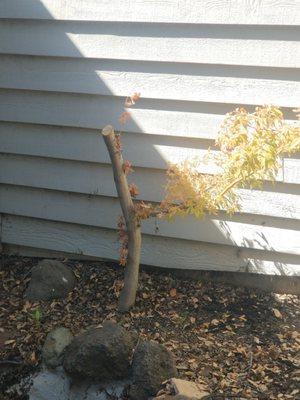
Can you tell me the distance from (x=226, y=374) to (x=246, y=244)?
Answer: 3.33 feet

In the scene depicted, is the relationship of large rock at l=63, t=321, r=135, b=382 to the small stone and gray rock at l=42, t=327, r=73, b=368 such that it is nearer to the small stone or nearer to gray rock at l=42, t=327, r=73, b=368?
gray rock at l=42, t=327, r=73, b=368

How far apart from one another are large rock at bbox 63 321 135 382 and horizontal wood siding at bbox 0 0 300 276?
111 cm

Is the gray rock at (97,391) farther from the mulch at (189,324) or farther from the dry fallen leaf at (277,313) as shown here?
the dry fallen leaf at (277,313)

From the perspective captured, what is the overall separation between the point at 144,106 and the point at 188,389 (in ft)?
6.09

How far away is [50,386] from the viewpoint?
130 inches

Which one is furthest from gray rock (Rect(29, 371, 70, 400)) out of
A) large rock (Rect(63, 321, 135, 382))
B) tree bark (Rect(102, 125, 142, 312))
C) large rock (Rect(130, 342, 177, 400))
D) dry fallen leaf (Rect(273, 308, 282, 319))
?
dry fallen leaf (Rect(273, 308, 282, 319))

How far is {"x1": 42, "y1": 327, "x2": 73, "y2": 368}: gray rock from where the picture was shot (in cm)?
333

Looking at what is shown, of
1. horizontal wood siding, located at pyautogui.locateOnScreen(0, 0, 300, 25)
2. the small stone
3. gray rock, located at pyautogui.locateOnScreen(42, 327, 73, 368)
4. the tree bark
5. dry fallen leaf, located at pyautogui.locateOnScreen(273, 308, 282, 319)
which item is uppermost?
horizontal wood siding, located at pyautogui.locateOnScreen(0, 0, 300, 25)

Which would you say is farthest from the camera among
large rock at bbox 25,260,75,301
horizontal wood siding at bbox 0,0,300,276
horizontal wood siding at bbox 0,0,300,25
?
large rock at bbox 25,260,75,301

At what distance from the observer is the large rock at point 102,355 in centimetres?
309

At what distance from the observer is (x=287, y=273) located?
3934 millimetres

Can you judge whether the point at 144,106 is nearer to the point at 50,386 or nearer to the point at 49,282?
the point at 49,282

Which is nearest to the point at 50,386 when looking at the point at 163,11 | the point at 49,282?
the point at 49,282

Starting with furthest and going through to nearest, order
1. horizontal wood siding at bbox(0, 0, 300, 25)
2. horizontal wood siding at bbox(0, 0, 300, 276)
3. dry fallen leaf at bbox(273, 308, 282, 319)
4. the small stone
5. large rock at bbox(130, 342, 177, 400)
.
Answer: dry fallen leaf at bbox(273, 308, 282, 319), horizontal wood siding at bbox(0, 0, 300, 276), horizontal wood siding at bbox(0, 0, 300, 25), large rock at bbox(130, 342, 177, 400), the small stone
